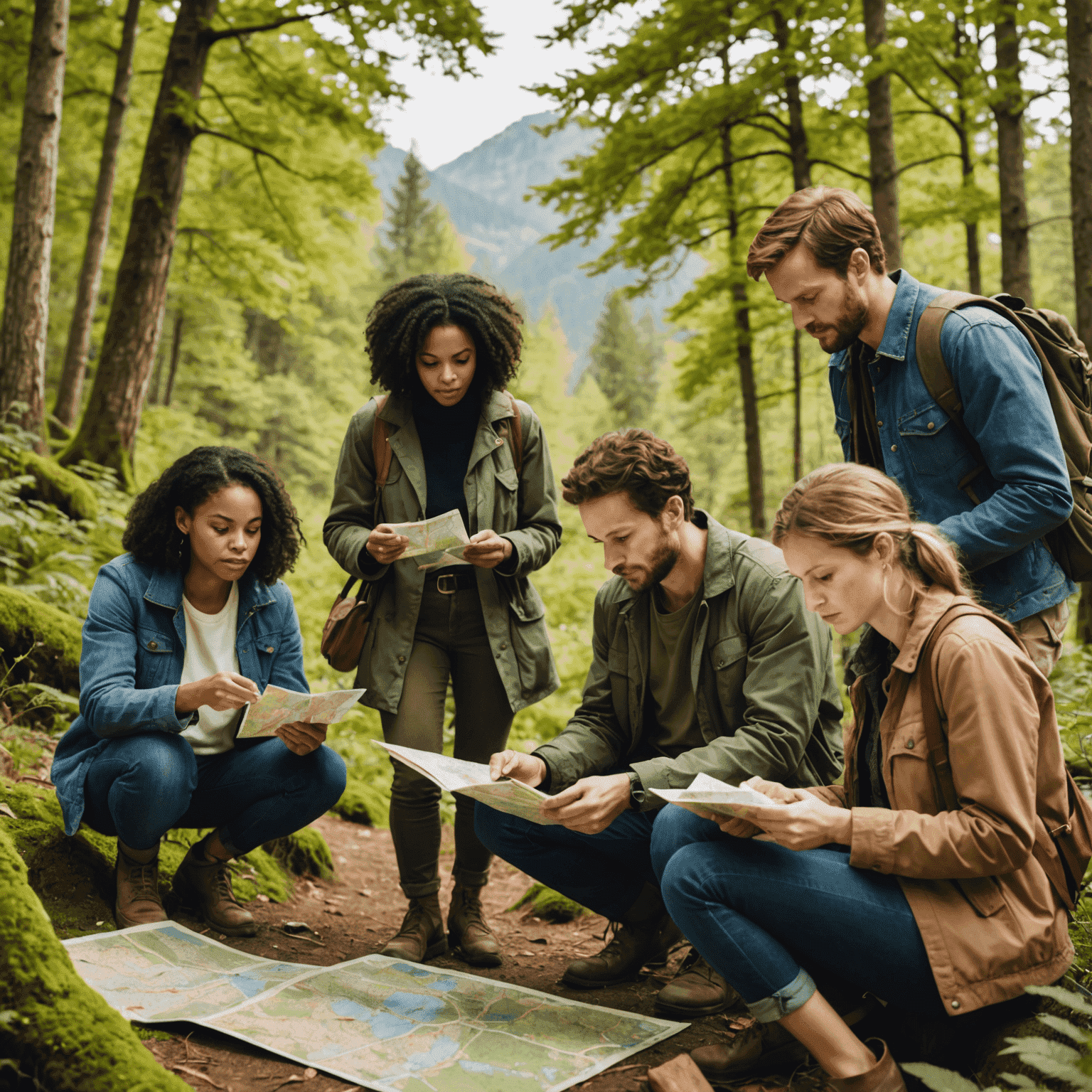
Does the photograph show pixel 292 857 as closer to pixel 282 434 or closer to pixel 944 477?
pixel 944 477

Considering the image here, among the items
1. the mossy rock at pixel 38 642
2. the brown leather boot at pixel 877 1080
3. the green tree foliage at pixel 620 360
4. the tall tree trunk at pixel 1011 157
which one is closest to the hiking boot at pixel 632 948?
the brown leather boot at pixel 877 1080

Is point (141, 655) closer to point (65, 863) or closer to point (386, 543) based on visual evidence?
point (65, 863)

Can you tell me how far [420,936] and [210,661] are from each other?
3.97ft

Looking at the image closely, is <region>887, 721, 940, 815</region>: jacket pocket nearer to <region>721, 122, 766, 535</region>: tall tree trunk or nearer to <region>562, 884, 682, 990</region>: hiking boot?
<region>562, 884, 682, 990</region>: hiking boot

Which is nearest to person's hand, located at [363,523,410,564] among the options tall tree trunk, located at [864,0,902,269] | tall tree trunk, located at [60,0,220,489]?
tall tree trunk, located at [864,0,902,269]

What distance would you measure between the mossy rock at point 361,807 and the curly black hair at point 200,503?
268 cm

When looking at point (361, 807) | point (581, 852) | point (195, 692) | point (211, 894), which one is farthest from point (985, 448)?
point (361, 807)

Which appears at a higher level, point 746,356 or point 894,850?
point 746,356

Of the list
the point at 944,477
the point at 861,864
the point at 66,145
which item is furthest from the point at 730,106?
the point at 66,145

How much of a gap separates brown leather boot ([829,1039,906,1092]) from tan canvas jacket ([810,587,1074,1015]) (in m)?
0.20

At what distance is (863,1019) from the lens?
2.33 meters

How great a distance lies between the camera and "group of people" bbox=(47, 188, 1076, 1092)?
1989mm

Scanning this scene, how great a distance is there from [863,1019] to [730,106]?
857 centimetres

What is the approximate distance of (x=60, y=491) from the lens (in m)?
7.07
